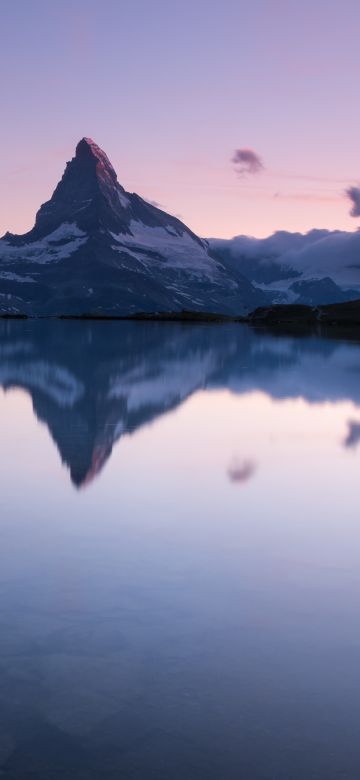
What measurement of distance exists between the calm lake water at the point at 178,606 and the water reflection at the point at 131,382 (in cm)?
49

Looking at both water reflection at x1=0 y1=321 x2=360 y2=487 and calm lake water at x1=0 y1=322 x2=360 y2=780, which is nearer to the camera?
calm lake water at x1=0 y1=322 x2=360 y2=780

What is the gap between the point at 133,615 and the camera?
12828 mm

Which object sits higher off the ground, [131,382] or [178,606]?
[178,606]

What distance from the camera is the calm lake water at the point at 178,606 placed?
360 inches

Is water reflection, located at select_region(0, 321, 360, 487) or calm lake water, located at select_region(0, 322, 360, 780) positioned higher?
calm lake water, located at select_region(0, 322, 360, 780)

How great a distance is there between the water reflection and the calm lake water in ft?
1.62

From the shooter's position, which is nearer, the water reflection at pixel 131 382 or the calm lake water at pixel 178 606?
the calm lake water at pixel 178 606

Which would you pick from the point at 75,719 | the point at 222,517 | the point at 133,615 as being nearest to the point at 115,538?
the point at 222,517

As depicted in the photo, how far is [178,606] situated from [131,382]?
4102cm

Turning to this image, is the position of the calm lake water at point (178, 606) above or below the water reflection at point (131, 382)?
above

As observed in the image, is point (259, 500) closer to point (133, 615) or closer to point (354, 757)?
point (133, 615)

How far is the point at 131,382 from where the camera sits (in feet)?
177

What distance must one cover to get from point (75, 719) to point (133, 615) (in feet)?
10.7

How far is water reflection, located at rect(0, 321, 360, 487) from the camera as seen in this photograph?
1234 inches
